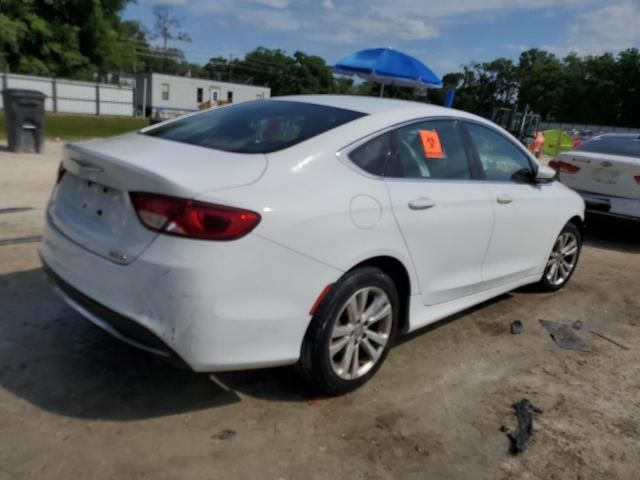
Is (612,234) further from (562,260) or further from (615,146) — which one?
(562,260)

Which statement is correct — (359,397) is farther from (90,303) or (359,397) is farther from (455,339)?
(90,303)

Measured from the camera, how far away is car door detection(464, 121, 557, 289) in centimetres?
398

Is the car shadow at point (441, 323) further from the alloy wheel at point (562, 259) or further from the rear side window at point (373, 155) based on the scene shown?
the rear side window at point (373, 155)

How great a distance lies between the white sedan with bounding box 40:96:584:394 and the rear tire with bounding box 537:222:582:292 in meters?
1.44

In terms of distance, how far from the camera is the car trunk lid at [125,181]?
2498mm

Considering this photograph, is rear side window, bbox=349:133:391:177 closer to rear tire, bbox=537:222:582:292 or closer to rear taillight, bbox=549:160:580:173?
rear tire, bbox=537:222:582:292

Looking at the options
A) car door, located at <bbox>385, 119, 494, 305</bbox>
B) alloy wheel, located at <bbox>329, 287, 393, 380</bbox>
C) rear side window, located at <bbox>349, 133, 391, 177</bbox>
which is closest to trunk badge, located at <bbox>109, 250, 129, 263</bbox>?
alloy wheel, located at <bbox>329, 287, 393, 380</bbox>

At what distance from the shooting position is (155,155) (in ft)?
9.02

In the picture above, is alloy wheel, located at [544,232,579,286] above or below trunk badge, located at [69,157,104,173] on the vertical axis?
below

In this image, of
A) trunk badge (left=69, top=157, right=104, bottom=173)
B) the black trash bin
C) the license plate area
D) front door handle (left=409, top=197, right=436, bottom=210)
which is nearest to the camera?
trunk badge (left=69, top=157, right=104, bottom=173)

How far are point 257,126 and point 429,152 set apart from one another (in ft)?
3.52

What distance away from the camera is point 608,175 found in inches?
286

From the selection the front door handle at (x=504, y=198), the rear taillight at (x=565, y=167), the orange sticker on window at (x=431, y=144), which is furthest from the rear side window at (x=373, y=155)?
the rear taillight at (x=565, y=167)

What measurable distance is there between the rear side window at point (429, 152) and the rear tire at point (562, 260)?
173cm
